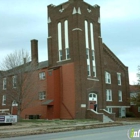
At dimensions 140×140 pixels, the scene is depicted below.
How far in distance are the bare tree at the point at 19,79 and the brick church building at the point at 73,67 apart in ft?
18.9

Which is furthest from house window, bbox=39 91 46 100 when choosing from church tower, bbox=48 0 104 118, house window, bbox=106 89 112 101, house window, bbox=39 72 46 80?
house window, bbox=106 89 112 101

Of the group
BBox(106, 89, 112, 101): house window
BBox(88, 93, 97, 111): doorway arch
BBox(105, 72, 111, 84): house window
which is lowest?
BBox(88, 93, 97, 111): doorway arch

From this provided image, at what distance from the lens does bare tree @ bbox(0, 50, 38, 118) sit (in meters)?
33.3

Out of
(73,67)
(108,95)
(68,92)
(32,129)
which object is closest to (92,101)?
(68,92)

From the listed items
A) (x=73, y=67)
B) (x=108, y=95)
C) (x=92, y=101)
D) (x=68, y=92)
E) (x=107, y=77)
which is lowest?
(x=92, y=101)

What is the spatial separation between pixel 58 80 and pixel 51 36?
760 centimetres

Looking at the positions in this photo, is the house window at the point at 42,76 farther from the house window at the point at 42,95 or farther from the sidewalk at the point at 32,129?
the sidewalk at the point at 32,129

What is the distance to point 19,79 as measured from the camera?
33250mm

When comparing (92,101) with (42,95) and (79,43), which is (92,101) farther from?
(79,43)

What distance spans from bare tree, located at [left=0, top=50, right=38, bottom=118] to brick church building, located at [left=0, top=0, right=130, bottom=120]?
5.77 meters

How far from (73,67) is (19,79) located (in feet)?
30.7

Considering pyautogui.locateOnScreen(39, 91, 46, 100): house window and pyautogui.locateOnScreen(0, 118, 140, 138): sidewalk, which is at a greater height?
pyautogui.locateOnScreen(39, 91, 46, 100): house window

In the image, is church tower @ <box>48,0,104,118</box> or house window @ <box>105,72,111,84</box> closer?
church tower @ <box>48,0,104,118</box>

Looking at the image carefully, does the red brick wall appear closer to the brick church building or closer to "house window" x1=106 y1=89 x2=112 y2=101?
the brick church building
